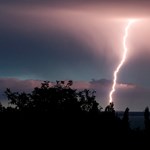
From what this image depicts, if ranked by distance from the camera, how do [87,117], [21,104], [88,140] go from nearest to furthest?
[88,140] < [87,117] < [21,104]

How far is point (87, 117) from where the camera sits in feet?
204

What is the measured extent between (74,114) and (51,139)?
6.44 metres

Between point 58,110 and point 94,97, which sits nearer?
point 58,110

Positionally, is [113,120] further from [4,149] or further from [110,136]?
[4,149]

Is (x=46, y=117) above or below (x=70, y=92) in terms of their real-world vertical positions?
below

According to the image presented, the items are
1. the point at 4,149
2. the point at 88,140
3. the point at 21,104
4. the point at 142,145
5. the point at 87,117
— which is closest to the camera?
the point at 4,149

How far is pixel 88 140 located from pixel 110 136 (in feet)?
10.4

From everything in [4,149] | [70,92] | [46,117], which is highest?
[70,92]

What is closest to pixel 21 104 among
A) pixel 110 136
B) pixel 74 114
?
pixel 74 114

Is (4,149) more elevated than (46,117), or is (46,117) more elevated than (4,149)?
(46,117)

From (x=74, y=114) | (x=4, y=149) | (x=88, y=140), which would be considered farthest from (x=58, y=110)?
(x=4, y=149)

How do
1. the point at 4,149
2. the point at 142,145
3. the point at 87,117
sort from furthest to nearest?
the point at 142,145 < the point at 87,117 < the point at 4,149

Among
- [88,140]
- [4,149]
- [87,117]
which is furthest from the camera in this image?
[87,117]

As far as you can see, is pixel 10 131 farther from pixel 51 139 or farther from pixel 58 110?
pixel 58 110
